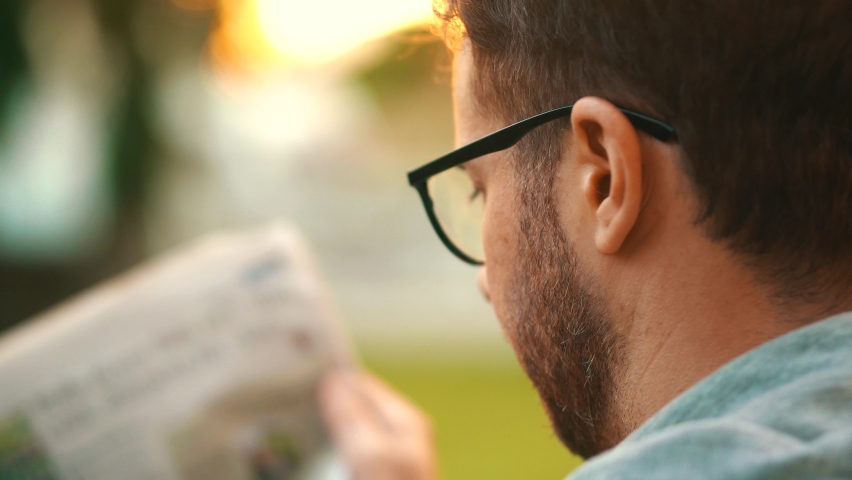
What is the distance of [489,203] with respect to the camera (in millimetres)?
470

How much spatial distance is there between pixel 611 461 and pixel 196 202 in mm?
3029

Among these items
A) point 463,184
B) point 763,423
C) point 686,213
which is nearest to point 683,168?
point 686,213

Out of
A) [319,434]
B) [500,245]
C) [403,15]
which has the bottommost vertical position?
[319,434]

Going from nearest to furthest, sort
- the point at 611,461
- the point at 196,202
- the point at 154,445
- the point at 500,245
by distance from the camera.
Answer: the point at 611,461
the point at 500,245
the point at 154,445
the point at 196,202

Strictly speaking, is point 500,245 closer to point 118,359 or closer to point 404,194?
point 118,359

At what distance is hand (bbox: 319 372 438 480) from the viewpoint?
0.71 metres

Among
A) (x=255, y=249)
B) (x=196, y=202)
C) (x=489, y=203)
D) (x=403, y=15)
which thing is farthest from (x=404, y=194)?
(x=489, y=203)

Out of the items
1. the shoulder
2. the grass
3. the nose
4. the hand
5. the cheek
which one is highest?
the cheek

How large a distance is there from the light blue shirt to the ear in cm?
9

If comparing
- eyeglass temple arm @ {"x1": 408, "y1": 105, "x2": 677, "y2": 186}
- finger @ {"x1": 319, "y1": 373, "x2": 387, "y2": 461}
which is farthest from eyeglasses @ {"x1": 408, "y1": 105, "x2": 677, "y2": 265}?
finger @ {"x1": 319, "y1": 373, "x2": 387, "y2": 461}

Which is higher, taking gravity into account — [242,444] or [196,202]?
[196,202]

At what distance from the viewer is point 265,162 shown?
338cm

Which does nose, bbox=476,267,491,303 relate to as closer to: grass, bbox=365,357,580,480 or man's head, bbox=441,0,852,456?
man's head, bbox=441,0,852,456

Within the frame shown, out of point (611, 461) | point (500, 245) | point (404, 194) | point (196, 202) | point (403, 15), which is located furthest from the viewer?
point (404, 194)
